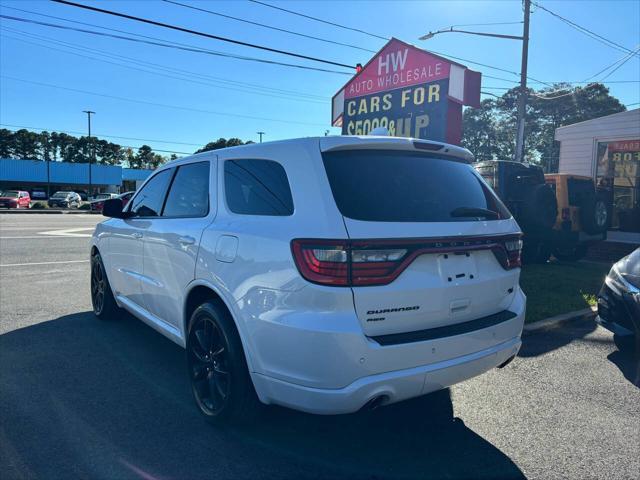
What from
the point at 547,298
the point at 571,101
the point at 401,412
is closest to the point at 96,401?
the point at 401,412

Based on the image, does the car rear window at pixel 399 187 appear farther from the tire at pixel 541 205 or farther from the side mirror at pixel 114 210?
the tire at pixel 541 205

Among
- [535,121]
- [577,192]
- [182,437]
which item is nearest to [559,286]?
[577,192]

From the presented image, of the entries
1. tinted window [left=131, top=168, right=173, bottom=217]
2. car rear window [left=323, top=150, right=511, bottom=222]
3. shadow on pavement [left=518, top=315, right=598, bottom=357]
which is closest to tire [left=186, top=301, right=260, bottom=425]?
car rear window [left=323, top=150, right=511, bottom=222]

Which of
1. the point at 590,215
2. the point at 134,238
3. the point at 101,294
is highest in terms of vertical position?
the point at 590,215

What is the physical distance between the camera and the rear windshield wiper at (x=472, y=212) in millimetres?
2858

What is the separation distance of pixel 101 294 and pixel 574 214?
30.2ft

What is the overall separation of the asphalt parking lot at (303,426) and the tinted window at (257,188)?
141cm

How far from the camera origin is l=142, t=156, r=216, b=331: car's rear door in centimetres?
335

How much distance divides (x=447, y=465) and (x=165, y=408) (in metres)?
1.93

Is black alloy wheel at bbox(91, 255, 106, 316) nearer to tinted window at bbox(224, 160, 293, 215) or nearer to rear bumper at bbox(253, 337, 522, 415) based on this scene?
tinted window at bbox(224, 160, 293, 215)

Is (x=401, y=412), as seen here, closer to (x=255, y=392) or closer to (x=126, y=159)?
(x=255, y=392)

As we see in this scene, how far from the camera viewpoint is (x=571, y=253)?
10.8 m

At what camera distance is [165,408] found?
3359 mm

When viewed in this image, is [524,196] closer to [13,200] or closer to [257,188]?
[257,188]
